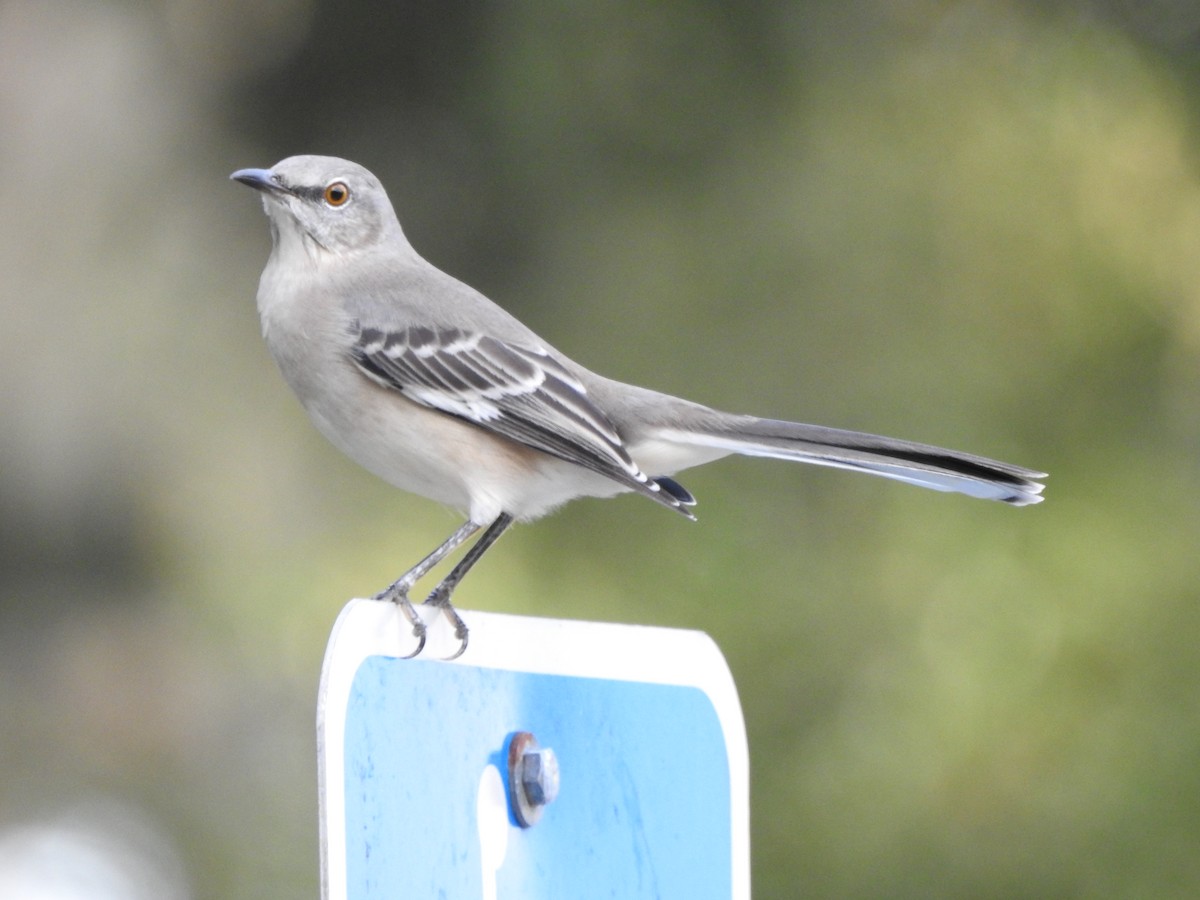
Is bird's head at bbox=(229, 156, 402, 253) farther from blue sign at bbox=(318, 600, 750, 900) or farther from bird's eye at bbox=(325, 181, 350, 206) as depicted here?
blue sign at bbox=(318, 600, 750, 900)

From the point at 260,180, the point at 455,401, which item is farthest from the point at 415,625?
the point at 260,180

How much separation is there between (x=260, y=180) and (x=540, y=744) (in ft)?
4.75

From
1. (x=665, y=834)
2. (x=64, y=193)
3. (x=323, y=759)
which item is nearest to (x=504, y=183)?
(x=64, y=193)

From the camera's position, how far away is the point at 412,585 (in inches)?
78.4

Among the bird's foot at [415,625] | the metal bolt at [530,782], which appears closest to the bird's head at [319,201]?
the bird's foot at [415,625]

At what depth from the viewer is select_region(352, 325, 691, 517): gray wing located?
2.52 metres

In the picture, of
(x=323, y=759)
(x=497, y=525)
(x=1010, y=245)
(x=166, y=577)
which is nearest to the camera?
(x=323, y=759)

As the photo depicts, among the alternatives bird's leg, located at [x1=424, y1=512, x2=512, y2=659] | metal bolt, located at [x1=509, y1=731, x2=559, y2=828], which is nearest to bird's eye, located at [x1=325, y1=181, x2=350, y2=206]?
bird's leg, located at [x1=424, y1=512, x2=512, y2=659]

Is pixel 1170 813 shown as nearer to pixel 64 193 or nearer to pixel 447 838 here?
pixel 447 838

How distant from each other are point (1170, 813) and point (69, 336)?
3.60 metres

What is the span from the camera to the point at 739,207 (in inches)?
187

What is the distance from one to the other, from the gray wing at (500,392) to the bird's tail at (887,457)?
0.18 m

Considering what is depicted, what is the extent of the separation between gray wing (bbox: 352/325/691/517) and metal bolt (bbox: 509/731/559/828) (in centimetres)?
87

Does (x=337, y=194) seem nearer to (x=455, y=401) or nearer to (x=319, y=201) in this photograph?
(x=319, y=201)
